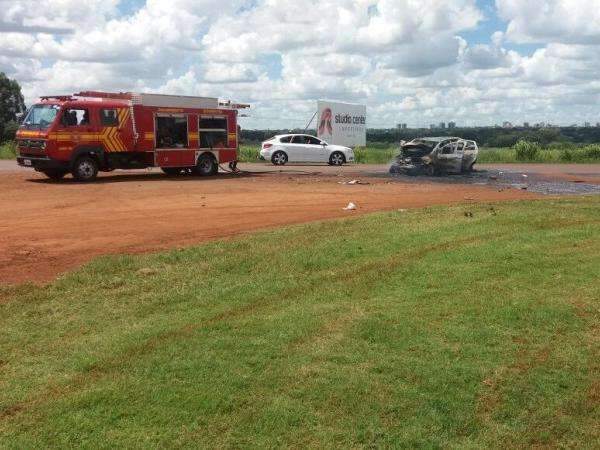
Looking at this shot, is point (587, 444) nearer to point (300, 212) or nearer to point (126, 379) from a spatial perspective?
point (126, 379)

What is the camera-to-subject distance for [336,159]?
32375 millimetres

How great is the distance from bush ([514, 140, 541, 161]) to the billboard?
11.1 meters

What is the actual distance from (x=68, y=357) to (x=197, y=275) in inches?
97.9

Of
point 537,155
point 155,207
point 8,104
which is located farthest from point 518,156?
point 8,104

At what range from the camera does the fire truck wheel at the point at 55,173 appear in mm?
20141

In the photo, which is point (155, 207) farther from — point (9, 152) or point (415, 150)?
point (9, 152)

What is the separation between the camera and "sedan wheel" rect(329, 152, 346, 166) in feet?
106

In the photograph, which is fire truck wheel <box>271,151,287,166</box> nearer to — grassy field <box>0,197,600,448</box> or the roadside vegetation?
the roadside vegetation

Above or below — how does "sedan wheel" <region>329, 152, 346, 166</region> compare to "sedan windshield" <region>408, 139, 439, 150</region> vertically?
below

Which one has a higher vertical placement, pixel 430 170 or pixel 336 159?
pixel 336 159

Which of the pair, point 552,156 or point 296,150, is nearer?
point 296,150

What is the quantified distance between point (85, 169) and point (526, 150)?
1106 inches

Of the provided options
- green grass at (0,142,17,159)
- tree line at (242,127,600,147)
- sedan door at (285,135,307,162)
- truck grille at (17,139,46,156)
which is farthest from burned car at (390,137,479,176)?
green grass at (0,142,17,159)

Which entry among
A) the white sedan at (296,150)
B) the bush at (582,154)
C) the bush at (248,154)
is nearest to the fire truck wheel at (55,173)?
the white sedan at (296,150)
